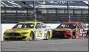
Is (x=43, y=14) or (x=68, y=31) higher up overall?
(x=43, y=14)

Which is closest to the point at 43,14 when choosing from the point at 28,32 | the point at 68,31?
the point at 68,31

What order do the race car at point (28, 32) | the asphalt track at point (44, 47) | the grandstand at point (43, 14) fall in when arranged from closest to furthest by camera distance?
the asphalt track at point (44, 47) < the race car at point (28, 32) < the grandstand at point (43, 14)

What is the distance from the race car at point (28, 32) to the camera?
21469 millimetres

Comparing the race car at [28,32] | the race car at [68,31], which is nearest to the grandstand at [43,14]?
the race car at [68,31]

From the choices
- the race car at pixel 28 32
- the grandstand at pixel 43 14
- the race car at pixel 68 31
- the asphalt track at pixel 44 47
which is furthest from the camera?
the grandstand at pixel 43 14

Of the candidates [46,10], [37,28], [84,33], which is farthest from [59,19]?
[37,28]

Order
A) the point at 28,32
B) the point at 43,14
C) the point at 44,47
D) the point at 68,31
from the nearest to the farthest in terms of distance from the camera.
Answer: the point at 44,47 < the point at 28,32 < the point at 68,31 < the point at 43,14

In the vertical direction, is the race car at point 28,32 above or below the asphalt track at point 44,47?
above

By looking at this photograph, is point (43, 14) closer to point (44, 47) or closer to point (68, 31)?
point (68, 31)

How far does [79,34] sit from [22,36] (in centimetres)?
479

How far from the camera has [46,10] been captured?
3466 cm

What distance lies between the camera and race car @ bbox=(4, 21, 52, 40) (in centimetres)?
2147

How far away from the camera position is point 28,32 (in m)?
21.4

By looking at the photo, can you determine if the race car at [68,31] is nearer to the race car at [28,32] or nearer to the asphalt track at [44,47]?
the race car at [28,32]
